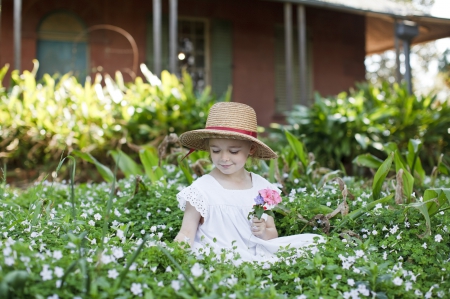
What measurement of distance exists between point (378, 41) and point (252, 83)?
4.96 metres

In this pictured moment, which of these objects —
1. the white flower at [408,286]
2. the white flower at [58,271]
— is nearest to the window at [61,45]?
the white flower at [58,271]

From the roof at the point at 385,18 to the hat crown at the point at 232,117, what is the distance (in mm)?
6881

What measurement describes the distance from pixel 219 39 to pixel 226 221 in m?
7.97

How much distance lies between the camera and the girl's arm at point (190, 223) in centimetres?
274

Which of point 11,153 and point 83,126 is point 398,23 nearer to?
point 83,126

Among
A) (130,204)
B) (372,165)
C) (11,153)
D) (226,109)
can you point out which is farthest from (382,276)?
(11,153)

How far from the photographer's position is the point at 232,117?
2.86m

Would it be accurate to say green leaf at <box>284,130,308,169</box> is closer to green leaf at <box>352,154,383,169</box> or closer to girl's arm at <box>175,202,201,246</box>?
green leaf at <box>352,154,383,169</box>

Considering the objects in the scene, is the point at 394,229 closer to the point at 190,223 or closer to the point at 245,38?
the point at 190,223

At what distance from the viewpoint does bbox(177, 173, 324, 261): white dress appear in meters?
2.79

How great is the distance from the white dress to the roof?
710 cm

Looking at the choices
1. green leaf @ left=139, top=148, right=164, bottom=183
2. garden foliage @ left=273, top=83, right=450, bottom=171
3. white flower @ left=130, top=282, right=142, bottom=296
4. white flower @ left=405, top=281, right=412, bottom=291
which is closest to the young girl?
white flower @ left=405, top=281, right=412, bottom=291

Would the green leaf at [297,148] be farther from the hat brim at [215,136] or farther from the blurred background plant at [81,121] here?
the blurred background plant at [81,121]

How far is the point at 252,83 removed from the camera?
10.7m
